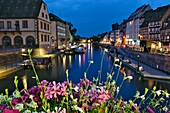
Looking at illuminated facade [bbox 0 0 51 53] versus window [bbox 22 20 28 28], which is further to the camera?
window [bbox 22 20 28 28]

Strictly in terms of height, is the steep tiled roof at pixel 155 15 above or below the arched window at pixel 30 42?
above

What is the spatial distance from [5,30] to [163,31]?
41839 mm

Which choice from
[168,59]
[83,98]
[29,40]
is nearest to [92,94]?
[83,98]

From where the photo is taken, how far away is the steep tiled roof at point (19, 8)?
4294 cm

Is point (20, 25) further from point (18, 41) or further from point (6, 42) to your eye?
point (6, 42)

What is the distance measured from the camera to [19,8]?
1731 inches

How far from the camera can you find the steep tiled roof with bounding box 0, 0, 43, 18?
42938 millimetres

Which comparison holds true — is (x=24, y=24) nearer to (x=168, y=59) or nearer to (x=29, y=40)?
(x=29, y=40)

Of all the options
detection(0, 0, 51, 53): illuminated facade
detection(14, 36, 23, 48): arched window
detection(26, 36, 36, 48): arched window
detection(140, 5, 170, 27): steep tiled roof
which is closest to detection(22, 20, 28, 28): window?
detection(0, 0, 51, 53): illuminated facade

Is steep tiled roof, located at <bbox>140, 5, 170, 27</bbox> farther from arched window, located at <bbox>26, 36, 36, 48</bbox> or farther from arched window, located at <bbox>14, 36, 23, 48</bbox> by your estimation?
arched window, located at <bbox>14, 36, 23, 48</bbox>

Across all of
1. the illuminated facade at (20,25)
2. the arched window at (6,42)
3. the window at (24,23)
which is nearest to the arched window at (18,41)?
the illuminated facade at (20,25)

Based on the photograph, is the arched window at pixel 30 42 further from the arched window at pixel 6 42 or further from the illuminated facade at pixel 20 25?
the arched window at pixel 6 42

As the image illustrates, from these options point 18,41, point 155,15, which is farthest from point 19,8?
point 155,15

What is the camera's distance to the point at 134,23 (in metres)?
83.4
